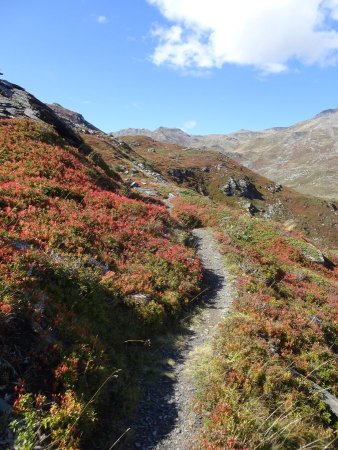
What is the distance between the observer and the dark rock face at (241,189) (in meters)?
117

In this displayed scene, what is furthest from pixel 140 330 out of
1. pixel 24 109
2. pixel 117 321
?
pixel 24 109

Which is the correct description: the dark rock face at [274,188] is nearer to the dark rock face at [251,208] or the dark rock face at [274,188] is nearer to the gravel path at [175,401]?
the dark rock face at [251,208]

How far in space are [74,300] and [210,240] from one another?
16.8m

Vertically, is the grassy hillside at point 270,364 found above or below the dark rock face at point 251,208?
below

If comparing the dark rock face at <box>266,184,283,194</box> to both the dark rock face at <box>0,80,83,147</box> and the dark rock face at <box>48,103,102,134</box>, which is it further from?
the dark rock face at <box>0,80,83,147</box>

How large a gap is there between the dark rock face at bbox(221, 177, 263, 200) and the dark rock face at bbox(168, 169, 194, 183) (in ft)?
41.0

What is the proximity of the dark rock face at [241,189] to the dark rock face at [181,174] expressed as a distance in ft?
41.0

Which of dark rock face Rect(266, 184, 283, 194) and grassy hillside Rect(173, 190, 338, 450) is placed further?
dark rock face Rect(266, 184, 283, 194)

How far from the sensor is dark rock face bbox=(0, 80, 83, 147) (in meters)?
36.0

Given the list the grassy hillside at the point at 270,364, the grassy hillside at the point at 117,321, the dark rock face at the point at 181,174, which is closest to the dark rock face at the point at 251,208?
the dark rock face at the point at 181,174

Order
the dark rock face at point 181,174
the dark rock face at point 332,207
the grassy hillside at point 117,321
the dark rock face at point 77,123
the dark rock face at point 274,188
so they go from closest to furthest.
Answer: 1. the grassy hillside at point 117,321
2. the dark rock face at point 77,123
3. the dark rock face at point 181,174
4. the dark rock face at point 274,188
5. the dark rock face at point 332,207

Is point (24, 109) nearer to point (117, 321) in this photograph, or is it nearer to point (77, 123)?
point (117, 321)

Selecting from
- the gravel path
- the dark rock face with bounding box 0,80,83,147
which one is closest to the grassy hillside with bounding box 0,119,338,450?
the gravel path

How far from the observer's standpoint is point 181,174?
357ft
